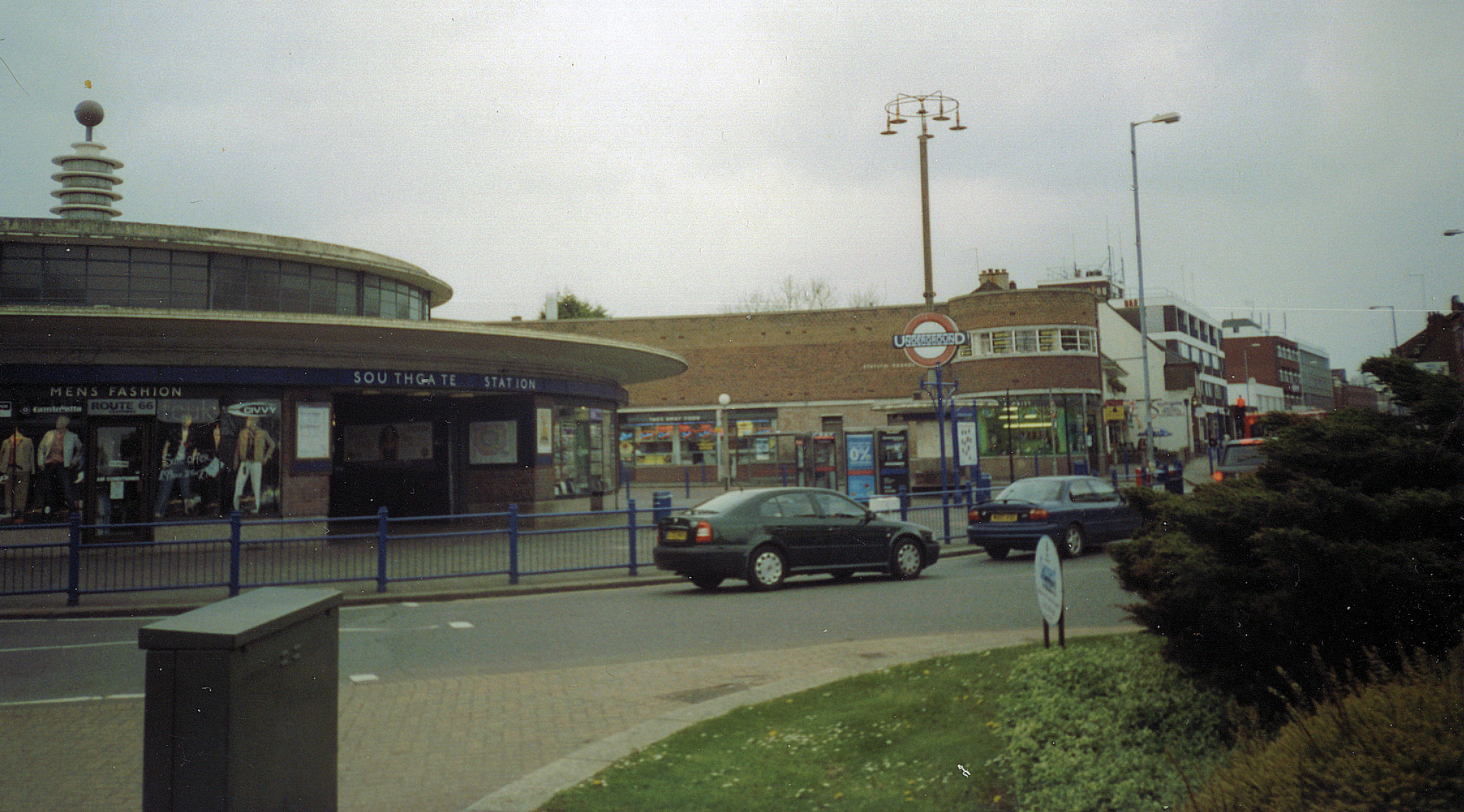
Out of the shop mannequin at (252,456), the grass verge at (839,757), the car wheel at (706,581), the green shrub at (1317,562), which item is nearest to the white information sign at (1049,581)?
the grass verge at (839,757)

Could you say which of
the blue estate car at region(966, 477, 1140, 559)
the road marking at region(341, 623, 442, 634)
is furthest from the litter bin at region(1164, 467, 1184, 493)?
the road marking at region(341, 623, 442, 634)

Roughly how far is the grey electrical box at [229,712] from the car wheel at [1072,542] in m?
15.4

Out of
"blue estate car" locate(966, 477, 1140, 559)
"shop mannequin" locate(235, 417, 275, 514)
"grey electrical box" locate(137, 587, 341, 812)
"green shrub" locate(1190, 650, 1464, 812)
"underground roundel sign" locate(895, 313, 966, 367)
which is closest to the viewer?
"green shrub" locate(1190, 650, 1464, 812)

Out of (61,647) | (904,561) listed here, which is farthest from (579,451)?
(61,647)

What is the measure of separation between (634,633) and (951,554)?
31.9ft

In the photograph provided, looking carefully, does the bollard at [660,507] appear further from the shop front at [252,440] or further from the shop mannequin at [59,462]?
the shop mannequin at [59,462]

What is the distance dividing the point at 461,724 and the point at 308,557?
28.5 ft

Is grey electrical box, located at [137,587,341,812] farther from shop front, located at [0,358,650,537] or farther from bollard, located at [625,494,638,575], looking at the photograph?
shop front, located at [0,358,650,537]

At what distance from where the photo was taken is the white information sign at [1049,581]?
5.86m

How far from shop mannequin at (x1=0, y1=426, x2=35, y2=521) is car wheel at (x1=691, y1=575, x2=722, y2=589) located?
1243 cm

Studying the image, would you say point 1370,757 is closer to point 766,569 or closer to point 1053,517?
point 766,569

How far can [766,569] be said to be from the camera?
1379 centimetres

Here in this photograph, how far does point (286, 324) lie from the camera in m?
18.7

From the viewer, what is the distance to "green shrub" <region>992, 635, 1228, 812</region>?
13.5 ft
